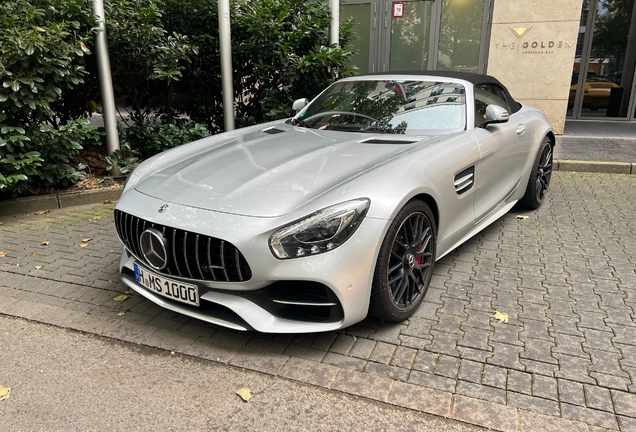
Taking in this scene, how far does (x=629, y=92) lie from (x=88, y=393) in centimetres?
1294

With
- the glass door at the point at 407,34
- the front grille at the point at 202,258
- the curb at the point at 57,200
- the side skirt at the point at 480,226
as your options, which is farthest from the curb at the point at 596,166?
the front grille at the point at 202,258

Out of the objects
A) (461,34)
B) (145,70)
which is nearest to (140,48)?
(145,70)

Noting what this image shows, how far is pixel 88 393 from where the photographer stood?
254cm

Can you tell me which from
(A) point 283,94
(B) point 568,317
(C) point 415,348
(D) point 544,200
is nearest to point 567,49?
(D) point 544,200

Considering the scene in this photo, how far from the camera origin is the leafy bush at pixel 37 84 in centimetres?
481

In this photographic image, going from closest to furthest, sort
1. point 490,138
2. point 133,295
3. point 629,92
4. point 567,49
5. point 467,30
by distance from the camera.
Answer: point 133,295 → point 490,138 → point 567,49 → point 467,30 → point 629,92

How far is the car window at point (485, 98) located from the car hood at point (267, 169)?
2.29 feet

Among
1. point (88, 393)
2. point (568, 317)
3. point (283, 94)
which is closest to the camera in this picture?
point (88, 393)

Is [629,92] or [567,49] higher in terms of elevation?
[567,49]

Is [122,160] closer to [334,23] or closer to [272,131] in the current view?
[272,131]

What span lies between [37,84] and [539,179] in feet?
17.4

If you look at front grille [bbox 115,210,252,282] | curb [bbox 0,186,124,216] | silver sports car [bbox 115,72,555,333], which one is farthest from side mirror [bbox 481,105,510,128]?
curb [bbox 0,186,124,216]

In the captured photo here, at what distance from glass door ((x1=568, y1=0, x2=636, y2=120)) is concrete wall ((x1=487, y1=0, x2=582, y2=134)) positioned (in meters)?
2.47

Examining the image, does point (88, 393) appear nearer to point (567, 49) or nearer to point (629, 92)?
point (567, 49)
